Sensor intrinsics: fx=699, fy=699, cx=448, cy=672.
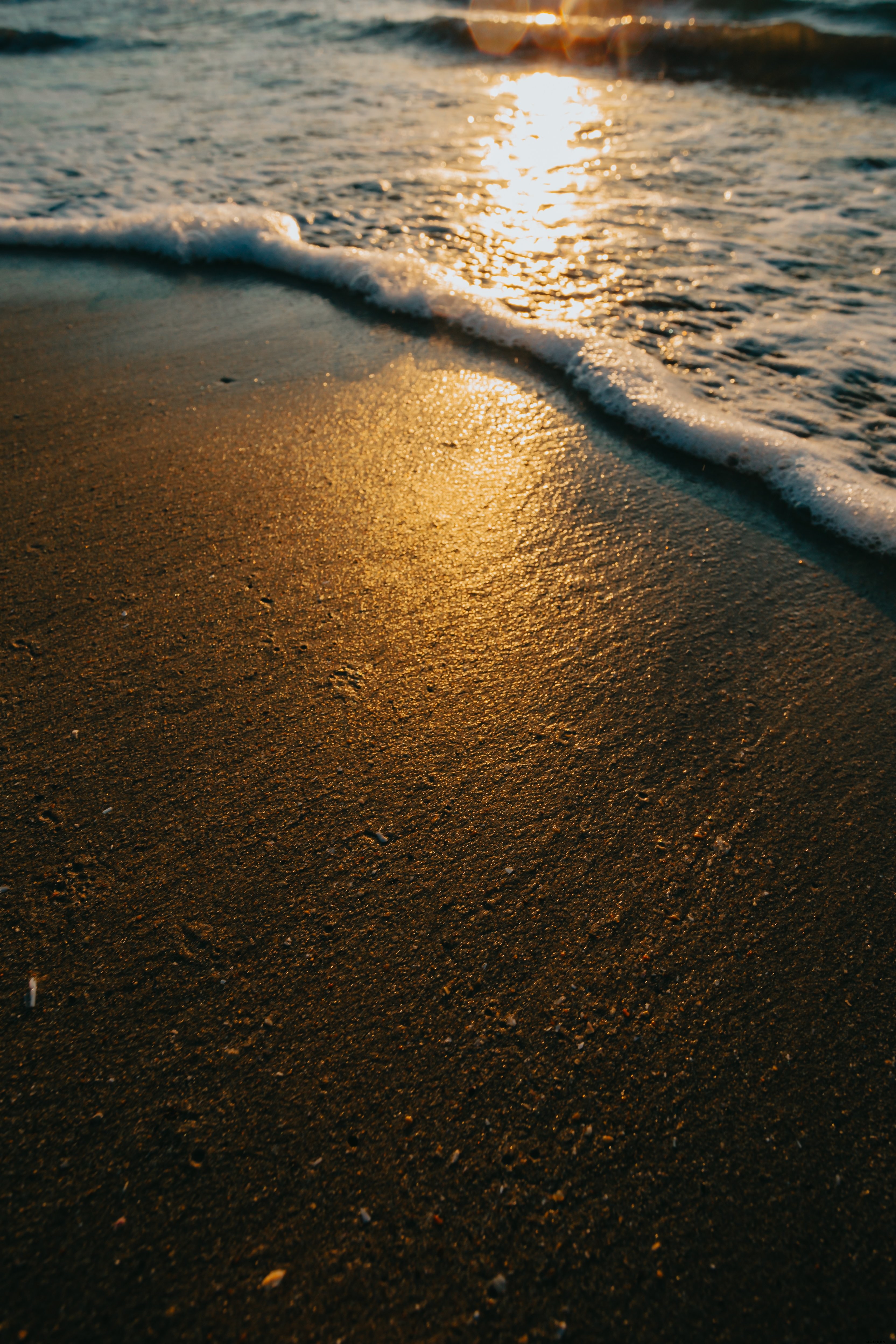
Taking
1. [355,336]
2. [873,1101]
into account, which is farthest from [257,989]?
[355,336]

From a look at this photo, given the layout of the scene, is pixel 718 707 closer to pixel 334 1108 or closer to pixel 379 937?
pixel 379 937

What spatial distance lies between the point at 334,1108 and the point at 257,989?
25cm

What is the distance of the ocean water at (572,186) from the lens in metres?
3.14

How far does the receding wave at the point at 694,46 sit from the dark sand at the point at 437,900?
375 inches

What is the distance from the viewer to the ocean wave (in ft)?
8.39

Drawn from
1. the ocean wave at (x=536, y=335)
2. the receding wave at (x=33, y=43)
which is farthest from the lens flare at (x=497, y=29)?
the ocean wave at (x=536, y=335)

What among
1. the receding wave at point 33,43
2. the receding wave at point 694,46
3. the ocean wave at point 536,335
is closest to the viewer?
the ocean wave at point 536,335

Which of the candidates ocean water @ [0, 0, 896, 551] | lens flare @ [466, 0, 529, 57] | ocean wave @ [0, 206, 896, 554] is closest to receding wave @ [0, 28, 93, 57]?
ocean water @ [0, 0, 896, 551]

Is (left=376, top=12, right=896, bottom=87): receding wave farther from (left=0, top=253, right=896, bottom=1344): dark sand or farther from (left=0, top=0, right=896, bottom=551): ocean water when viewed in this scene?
(left=0, top=253, right=896, bottom=1344): dark sand

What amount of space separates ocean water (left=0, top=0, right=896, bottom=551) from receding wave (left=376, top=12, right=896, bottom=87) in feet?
0.15

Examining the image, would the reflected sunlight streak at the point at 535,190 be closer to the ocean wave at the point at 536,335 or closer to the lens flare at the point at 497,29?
the ocean wave at the point at 536,335

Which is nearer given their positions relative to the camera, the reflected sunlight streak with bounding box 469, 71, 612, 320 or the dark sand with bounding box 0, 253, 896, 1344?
the dark sand with bounding box 0, 253, 896, 1344

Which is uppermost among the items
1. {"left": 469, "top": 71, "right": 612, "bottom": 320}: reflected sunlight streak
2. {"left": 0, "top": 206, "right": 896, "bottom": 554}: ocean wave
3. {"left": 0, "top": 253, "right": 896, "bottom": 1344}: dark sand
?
{"left": 469, "top": 71, "right": 612, "bottom": 320}: reflected sunlight streak

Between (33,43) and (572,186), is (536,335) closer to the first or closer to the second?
(572,186)
